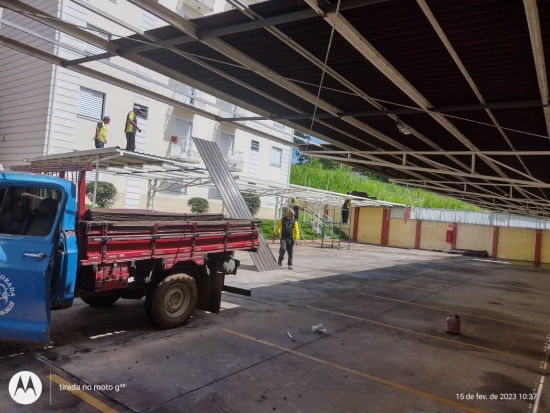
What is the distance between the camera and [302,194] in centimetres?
2500

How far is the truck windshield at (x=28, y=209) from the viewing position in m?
5.07

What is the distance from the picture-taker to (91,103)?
1962 centimetres

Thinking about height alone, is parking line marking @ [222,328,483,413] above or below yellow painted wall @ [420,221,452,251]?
below

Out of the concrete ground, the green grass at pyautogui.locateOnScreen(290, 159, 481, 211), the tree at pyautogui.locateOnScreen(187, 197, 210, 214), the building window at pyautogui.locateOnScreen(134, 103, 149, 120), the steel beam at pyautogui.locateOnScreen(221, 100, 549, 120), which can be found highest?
the building window at pyautogui.locateOnScreen(134, 103, 149, 120)

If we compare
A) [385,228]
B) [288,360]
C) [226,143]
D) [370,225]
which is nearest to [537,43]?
[288,360]

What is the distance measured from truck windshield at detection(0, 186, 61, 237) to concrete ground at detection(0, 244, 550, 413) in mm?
1676

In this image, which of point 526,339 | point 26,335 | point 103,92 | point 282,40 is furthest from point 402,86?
point 103,92

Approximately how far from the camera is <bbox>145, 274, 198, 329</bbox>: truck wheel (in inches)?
259

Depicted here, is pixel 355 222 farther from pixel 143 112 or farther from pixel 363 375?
pixel 363 375

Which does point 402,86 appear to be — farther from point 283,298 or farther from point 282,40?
point 283,298

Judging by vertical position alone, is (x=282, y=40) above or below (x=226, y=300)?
above

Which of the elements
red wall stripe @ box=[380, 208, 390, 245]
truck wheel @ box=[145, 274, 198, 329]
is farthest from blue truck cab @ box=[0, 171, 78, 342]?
red wall stripe @ box=[380, 208, 390, 245]

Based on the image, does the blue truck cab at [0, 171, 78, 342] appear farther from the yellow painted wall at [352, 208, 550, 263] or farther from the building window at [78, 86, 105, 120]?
the yellow painted wall at [352, 208, 550, 263]

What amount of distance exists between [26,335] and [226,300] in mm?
4842
